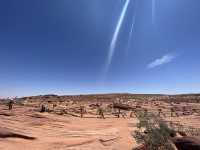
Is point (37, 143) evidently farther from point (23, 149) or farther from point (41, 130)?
point (41, 130)

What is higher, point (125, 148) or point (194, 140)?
point (194, 140)

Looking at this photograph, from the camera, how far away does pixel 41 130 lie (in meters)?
13.2

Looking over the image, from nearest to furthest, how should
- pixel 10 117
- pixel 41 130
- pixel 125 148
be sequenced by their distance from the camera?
1. pixel 125 148
2. pixel 41 130
3. pixel 10 117

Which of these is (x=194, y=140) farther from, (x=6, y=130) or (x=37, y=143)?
(x=6, y=130)

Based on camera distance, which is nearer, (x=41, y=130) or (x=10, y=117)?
(x=41, y=130)

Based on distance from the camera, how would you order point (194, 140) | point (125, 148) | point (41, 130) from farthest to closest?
1. point (41, 130)
2. point (125, 148)
3. point (194, 140)

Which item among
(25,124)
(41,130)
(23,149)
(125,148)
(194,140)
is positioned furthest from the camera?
(25,124)

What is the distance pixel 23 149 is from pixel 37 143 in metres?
0.97

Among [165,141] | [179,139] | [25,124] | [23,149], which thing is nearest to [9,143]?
[23,149]

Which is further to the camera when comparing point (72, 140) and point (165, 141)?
point (72, 140)

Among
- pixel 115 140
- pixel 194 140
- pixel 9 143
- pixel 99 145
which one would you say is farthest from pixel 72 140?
pixel 194 140

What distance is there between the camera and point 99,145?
35.4 ft

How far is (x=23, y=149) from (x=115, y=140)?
4.50 m

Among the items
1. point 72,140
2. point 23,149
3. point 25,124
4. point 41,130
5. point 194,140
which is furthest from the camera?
point 25,124
